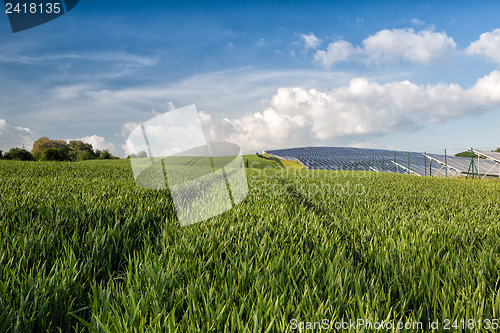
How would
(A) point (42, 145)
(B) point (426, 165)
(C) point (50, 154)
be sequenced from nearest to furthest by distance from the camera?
(B) point (426, 165)
(C) point (50, 154)
(A) point (42, 145)

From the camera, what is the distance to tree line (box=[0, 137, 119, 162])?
49.9m

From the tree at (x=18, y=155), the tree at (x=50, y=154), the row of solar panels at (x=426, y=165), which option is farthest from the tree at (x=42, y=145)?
the row of solar panels at (x=426, y=165)

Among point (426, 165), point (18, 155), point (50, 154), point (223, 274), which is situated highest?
point (18, 155)

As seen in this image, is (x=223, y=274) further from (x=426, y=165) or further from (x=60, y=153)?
(x=60, y=153)

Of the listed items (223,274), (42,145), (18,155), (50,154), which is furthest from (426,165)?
(42,145)

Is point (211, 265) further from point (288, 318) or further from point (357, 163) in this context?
point (357, 163)

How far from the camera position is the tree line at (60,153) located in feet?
164

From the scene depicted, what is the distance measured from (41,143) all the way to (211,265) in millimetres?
96025

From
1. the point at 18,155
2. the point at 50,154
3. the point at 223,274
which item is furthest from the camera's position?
the point at 18,155

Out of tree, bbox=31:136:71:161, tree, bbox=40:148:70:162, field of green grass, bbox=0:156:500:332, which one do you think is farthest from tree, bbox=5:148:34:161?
field of green grass, bbox=0:156:500:332

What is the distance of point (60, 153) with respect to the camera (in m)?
50.9

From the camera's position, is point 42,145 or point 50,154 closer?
point 50,154

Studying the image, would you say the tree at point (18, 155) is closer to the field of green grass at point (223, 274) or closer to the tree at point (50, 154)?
the tree at point (50, 154)

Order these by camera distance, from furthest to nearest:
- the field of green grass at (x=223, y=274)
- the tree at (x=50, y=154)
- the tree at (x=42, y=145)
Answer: the tree at (x=42, y=145) < the tree at (x=50, y=154) < the field of green grass at (x=223, y=274)
